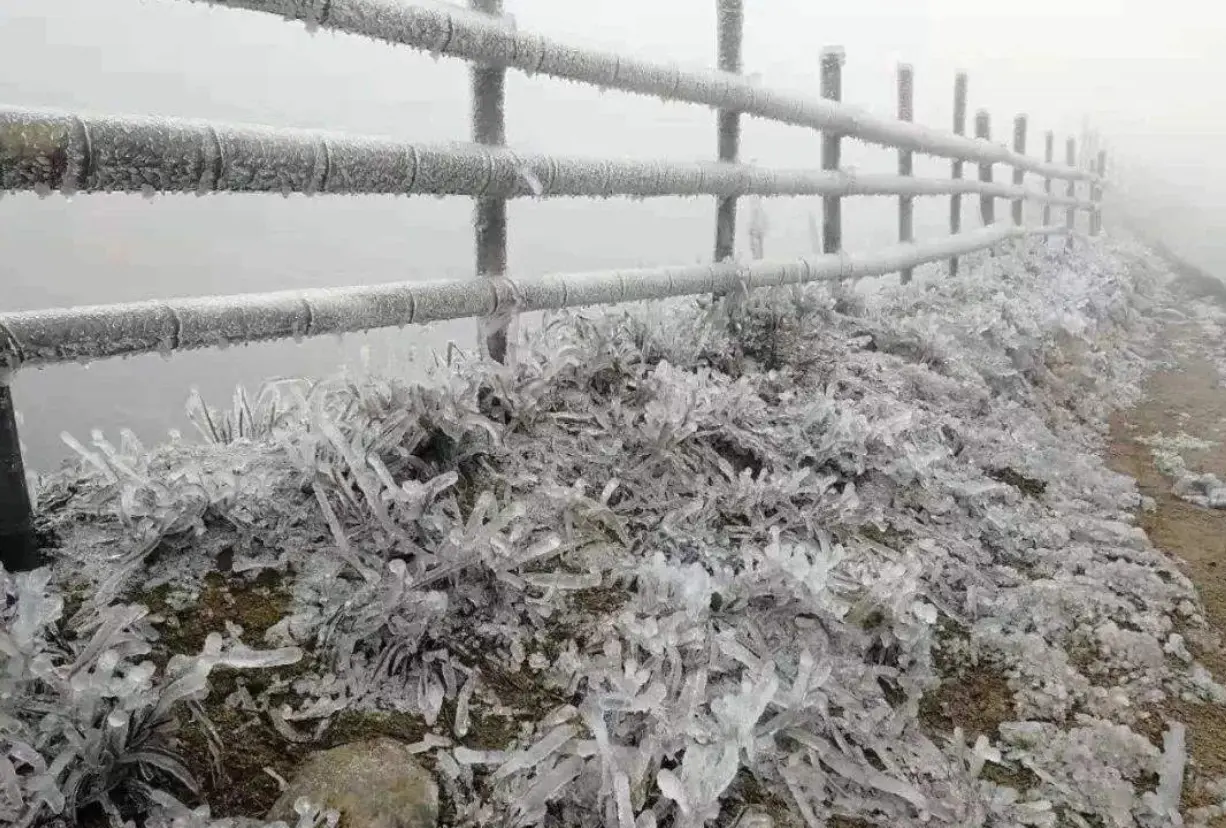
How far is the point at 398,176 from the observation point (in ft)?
7.06

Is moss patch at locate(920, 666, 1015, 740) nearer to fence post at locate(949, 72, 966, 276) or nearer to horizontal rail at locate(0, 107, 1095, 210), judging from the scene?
horizontal rail at locate(0, 107, 1095, 210)

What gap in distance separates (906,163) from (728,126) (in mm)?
3459

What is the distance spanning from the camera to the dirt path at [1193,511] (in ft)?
5.02

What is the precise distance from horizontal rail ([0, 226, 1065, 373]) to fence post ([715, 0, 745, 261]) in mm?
182

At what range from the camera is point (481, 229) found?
2580 mm

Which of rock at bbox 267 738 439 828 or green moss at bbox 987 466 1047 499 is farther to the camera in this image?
green moss at bbox 987 466 1047 499

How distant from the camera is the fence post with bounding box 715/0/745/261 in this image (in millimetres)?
3594

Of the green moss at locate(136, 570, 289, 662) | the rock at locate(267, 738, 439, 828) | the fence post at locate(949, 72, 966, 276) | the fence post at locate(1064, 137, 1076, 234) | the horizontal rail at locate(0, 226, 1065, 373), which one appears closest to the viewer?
the rock at locate(267, 738, 439, 828)

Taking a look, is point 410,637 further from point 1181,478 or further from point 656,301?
point 1181,478

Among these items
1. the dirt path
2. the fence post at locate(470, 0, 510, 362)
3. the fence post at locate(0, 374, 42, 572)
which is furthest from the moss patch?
the fence post at locate(0, 374, 42, 572)

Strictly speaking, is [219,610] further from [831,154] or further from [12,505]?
[831,154]

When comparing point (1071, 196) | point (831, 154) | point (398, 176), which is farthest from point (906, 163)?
point (1071, 196)

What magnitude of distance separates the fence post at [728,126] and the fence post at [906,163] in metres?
2.91

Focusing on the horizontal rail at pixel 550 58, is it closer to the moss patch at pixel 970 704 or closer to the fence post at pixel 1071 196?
the moss patch at pixel 970 704
